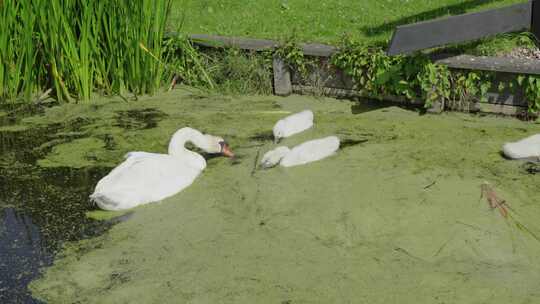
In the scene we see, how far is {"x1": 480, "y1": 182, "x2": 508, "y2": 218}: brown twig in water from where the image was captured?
16.2 feet

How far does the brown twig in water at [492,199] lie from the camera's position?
195 inches

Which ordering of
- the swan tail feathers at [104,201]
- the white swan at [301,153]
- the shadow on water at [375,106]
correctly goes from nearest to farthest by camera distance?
the swan tail feathers at [104,201] < the white swan at [301,153] < the shadow on water at [375,106]

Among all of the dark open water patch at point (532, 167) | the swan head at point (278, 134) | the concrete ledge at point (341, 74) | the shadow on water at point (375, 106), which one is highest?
the concrete ledge at point (341, 74)

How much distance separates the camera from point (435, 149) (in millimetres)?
6043

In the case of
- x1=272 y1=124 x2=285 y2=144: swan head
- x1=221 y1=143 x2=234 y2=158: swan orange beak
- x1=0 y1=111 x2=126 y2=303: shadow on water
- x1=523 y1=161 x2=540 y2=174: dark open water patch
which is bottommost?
x1=0 y1=111 x2=126 y2=303: shadow on water

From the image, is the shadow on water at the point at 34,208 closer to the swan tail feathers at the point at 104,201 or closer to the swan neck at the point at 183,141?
the swan tail feathers at the point at 104,201

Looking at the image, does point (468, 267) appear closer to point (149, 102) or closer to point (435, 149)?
point (435, 149)

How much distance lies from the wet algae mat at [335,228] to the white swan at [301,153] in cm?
7

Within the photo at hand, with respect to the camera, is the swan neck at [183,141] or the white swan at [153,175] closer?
the white swan at [153,175]

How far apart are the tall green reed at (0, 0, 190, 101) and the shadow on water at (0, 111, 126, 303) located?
781mm

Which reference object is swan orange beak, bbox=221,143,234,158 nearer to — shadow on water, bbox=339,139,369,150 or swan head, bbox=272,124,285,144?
swan head, bbox=272,124,285,144

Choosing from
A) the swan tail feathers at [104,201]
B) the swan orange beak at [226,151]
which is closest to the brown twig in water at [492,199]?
the swan orange beak at [226,151]

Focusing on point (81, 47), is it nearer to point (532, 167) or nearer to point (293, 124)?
point (293, 124)

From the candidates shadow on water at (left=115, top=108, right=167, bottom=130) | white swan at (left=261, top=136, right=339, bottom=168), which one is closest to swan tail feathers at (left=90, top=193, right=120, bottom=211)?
white swan at (left=261, top=136, right=339, bottom=168)
